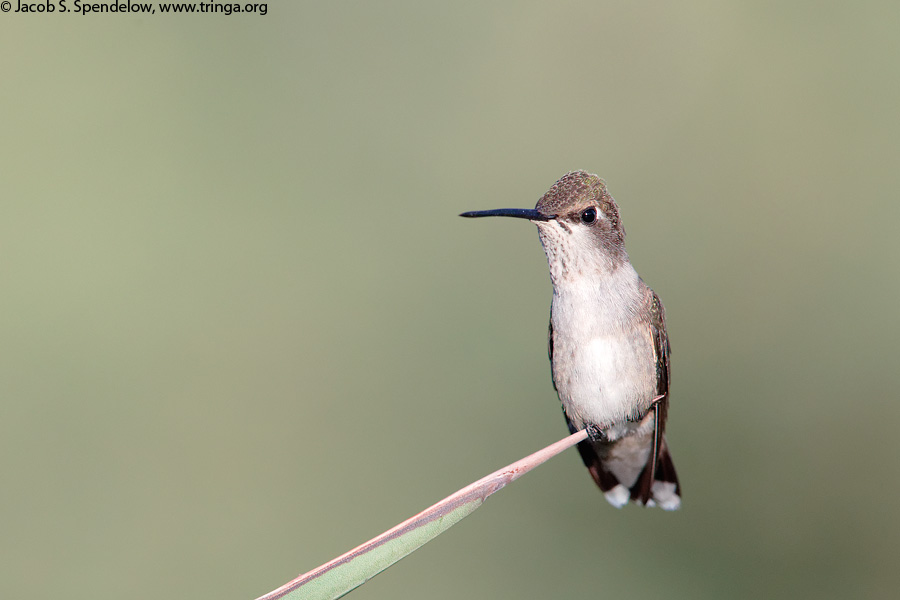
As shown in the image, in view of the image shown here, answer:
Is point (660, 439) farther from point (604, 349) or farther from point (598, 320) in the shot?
point (598, 320)

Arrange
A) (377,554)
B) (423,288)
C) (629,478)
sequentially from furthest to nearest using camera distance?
(423,288) → (629,478) → (377,554)

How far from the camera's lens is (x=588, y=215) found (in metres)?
2.64

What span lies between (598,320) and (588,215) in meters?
0.40

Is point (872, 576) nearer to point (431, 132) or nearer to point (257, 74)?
point (431, 132)

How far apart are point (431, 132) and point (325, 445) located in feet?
8.22

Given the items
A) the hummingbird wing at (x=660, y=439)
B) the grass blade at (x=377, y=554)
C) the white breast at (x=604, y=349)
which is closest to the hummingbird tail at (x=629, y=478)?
the hummingbird wing at (x=660, y=439)

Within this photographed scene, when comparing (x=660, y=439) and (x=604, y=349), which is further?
(x=660, y=439)

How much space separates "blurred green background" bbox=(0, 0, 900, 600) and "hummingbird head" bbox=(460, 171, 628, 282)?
247cm

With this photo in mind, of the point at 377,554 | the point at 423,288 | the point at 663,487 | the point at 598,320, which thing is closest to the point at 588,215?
the point at 598,320

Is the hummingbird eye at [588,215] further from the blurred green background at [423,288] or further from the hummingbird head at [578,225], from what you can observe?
the blurred green background at [423,288]

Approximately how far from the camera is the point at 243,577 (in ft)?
15.5

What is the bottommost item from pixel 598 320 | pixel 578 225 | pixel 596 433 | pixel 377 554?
pixel 596 433

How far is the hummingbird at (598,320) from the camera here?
103 inches

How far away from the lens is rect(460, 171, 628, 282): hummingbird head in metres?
2.57
